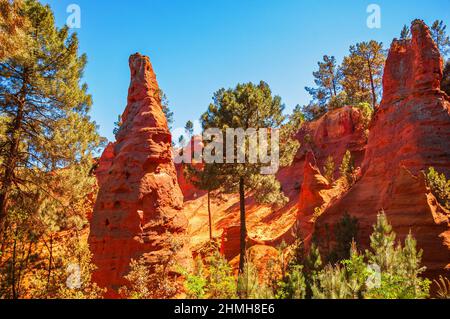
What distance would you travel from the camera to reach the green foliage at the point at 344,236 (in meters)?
12.9

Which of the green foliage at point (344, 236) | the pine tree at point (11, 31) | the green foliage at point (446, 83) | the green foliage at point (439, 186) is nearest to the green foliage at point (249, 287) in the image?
the green foliage at point (344, 236)

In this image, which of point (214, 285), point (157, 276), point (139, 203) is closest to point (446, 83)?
point (139, 203)

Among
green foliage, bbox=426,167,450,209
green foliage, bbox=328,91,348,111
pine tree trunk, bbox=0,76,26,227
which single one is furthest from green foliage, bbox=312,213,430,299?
green foliage, bbox=328,91,348,111

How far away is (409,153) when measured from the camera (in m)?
14.4

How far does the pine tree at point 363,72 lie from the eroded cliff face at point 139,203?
3505 centimetres

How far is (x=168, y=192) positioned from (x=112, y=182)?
2.97 metres

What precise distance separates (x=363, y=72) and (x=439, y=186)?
119 ft

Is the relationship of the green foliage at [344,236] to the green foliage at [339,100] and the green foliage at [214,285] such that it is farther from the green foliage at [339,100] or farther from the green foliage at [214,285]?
the green foliage at [339,100]

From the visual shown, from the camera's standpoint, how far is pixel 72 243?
34.7 ft

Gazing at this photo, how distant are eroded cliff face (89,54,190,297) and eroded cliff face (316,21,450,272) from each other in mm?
9339

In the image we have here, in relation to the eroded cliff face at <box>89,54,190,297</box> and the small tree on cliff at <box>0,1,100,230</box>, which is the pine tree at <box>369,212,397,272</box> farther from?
the small tree on cliff at <box>0,1,100,230</box>

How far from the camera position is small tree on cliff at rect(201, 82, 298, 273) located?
18516 millimetres

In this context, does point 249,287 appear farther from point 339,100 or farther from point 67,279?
point 339,100
